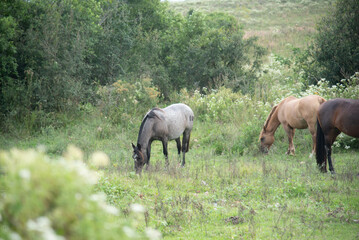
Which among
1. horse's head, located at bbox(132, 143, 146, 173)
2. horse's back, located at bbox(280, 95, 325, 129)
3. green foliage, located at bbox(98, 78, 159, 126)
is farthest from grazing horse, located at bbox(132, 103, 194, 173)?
green foliage, located at bbox(98, 78, 159, 126)

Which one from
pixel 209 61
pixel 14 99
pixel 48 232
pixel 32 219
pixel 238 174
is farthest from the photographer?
pixel 209 61

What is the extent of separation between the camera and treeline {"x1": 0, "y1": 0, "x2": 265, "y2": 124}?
14.4m

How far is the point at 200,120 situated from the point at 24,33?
328 inches

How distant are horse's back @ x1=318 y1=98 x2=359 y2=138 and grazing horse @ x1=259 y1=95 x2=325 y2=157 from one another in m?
1.67

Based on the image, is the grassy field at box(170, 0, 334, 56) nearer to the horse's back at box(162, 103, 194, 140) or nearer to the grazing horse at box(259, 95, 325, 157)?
the grazing horse at box(259, 95, 325, 157)

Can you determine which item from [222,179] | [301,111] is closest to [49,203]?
[222,179]

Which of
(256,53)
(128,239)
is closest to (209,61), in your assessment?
(256,53)

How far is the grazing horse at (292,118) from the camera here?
10.4 m

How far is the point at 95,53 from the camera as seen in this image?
18281 millimetres

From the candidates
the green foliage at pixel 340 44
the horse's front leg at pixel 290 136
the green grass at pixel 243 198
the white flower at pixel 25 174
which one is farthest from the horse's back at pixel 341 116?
the white flower at pixel 25 174

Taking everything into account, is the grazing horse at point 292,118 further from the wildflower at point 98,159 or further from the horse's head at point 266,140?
the wildflower at point 98,159

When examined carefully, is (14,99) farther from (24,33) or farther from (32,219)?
(32,219)

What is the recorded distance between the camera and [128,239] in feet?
6.19

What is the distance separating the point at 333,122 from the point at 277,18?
145 ft
